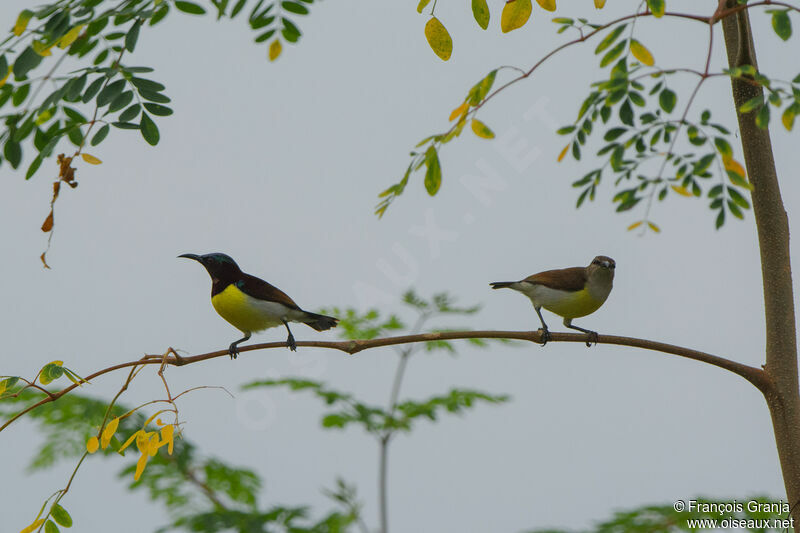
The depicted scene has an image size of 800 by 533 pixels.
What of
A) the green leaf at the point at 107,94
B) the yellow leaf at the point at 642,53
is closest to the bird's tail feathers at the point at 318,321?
the green leaf at the point at 107,94

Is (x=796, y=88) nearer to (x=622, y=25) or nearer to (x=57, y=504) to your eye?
(x=622, y=25)

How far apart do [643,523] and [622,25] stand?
229 cm

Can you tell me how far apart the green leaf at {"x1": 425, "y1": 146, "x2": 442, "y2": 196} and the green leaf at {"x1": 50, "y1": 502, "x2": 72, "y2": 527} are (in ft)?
4.54

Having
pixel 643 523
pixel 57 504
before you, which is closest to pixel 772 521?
pixel 643 523

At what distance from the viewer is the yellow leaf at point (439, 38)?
2236 mm

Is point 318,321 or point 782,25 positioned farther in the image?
point 318,321

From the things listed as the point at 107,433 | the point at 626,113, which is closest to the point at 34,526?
the point at 107,433

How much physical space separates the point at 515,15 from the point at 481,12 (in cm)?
10

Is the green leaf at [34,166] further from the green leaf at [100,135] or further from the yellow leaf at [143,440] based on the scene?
the yellow leaf at [143,440]

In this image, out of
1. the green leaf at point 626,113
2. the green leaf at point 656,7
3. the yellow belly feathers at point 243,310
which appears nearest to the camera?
the green leaf at point 656,7

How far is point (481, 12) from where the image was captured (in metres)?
2.18

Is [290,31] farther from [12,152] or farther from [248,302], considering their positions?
[248,302]

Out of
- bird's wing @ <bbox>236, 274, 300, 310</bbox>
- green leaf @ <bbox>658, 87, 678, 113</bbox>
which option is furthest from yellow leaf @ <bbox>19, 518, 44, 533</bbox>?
green leaf @ <bbox>658, 87, 678, 113</bbox>

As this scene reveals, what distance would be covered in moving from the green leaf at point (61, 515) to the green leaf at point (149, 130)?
1.06 m
